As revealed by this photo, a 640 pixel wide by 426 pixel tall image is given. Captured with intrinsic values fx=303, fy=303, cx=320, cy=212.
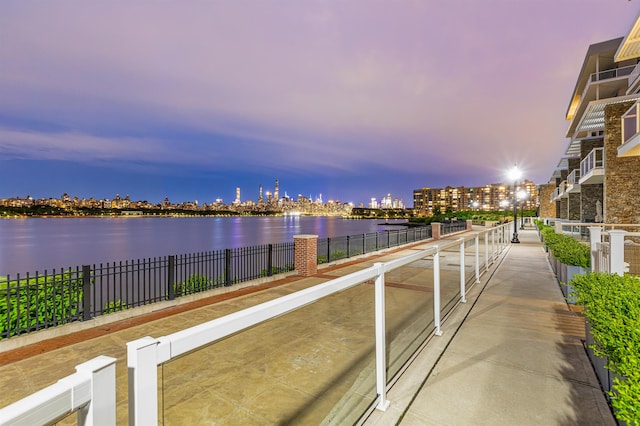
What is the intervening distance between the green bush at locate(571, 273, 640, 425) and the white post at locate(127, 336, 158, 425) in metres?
2.63

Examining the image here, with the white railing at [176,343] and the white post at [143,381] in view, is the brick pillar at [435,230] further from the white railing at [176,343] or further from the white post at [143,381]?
the white post at [143,381]

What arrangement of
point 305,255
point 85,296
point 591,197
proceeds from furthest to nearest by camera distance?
point 591,197 < point 305,255 < point 85,296

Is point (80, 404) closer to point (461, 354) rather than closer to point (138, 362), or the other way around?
point (138, 362)

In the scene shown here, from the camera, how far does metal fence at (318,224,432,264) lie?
15.2 m

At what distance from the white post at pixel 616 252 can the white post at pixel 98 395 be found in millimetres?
6808

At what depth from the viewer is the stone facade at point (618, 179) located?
16.0 m

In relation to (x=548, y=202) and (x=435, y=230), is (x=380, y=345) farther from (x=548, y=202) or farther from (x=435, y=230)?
(x=548, y=202)

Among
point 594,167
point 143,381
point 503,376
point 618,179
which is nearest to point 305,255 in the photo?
point 503,376

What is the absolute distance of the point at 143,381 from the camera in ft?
4.09

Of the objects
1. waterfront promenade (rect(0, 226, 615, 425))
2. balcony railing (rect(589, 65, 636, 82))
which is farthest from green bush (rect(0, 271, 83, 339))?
balcony railing (rect(589, 65, 636, 82))

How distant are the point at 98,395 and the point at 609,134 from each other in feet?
79.4

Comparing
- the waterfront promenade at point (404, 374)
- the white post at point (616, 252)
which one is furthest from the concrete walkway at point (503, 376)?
the white post at point (616, 252)

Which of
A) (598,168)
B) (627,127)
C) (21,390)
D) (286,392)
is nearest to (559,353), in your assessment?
(286,392)

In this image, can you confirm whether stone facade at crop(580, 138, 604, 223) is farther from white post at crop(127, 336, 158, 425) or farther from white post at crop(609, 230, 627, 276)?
white post at crop(127, 336, 158, 425)
